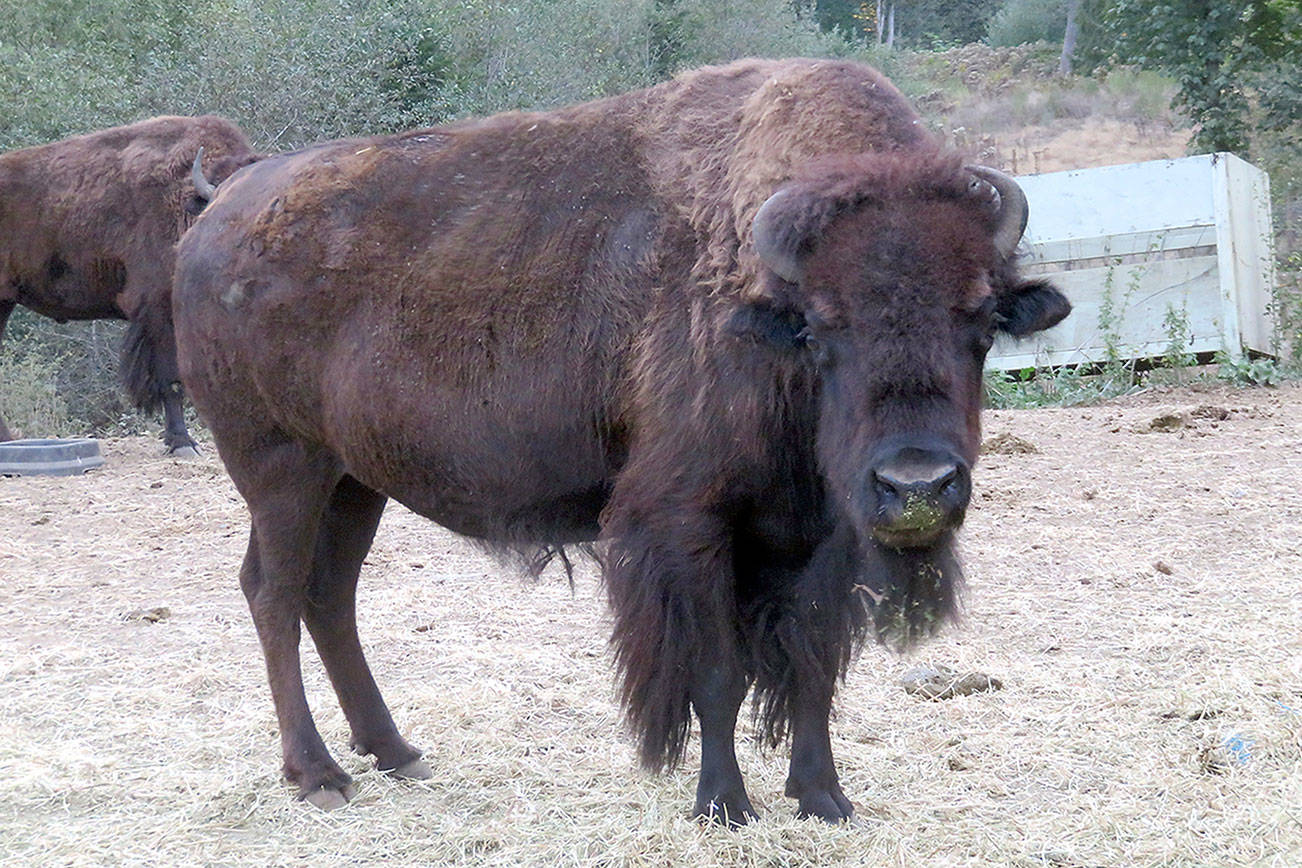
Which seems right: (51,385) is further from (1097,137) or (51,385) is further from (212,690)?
(1097,137)

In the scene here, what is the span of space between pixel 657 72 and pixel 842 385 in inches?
785

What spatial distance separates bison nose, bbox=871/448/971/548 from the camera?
3.00 metres

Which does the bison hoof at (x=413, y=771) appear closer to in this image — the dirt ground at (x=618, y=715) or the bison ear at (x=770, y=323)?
the dirt ground at (x=618, y=715)

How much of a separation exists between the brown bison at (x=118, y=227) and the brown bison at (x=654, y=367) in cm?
599

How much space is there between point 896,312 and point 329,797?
235cm

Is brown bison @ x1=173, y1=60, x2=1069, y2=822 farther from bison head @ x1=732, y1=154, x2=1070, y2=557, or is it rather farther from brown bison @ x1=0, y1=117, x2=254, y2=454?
brown bison @ x1=0, y1=117, x2=254, y2=454

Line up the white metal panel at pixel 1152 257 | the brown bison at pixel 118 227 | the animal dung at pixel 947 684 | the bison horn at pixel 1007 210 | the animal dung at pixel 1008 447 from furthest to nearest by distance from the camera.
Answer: the white metal panel at pixel 1152 257, the brown bison at pixel 118 227, the animal dung at pixel 1008 447, the animal dung at pixel 947 684, the bison horn at pixel 1007 210

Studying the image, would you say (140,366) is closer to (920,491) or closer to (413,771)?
(413,771)

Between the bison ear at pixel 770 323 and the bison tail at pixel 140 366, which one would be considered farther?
the bison tail at pixel 140 366

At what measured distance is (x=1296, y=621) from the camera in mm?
5211

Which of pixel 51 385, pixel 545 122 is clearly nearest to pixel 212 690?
pixel 545 122

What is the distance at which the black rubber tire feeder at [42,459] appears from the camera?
981 centimetres

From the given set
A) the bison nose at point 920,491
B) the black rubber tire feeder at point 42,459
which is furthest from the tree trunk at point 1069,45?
the bison nose at point 920,491

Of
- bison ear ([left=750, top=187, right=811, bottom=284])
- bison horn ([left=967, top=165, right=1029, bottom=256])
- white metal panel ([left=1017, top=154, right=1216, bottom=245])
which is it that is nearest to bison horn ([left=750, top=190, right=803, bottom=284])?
bison ear ([left=750, top=187, right=811, bottom=284])
